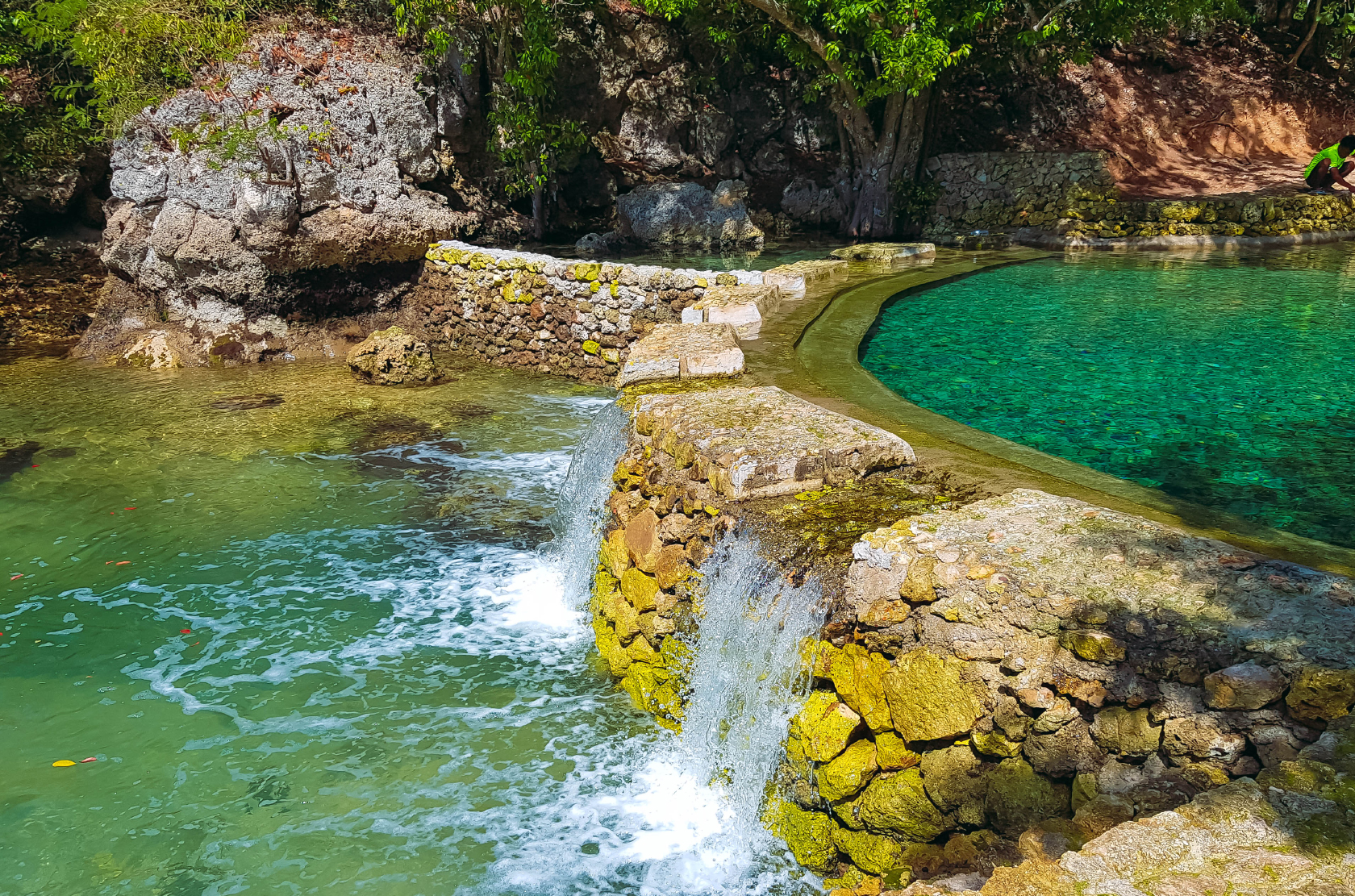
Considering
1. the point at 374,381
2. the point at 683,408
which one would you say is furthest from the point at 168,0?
the point at 683,408

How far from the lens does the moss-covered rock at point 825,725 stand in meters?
3.76

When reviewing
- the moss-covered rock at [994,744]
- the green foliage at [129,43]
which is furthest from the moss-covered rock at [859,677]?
the green foliage at [129,43]

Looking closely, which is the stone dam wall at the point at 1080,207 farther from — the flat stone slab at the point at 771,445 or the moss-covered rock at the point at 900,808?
the moss-covered rock at the point at 900,808

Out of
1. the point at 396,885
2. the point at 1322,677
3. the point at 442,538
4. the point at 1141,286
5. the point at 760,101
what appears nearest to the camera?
the point at 1322,677

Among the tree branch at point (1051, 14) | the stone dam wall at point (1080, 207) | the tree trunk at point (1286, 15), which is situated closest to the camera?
the tree branch at point (1051, 14)

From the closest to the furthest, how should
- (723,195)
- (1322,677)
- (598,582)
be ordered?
(1322,677), (598,582), (723,195)

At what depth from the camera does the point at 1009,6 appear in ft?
56.5

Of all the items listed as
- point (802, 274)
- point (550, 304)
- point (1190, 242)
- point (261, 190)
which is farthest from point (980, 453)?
point (1190, 242)

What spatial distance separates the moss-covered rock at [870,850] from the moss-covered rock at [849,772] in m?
0.17

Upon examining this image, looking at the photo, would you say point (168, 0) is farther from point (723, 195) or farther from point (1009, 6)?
point (1009, 6)

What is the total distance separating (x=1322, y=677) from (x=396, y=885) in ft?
12.5

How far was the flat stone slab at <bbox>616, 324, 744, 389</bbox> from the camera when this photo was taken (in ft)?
21.6

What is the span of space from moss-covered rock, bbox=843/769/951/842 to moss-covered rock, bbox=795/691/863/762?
22 cm

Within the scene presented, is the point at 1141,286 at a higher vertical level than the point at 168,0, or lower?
lower
